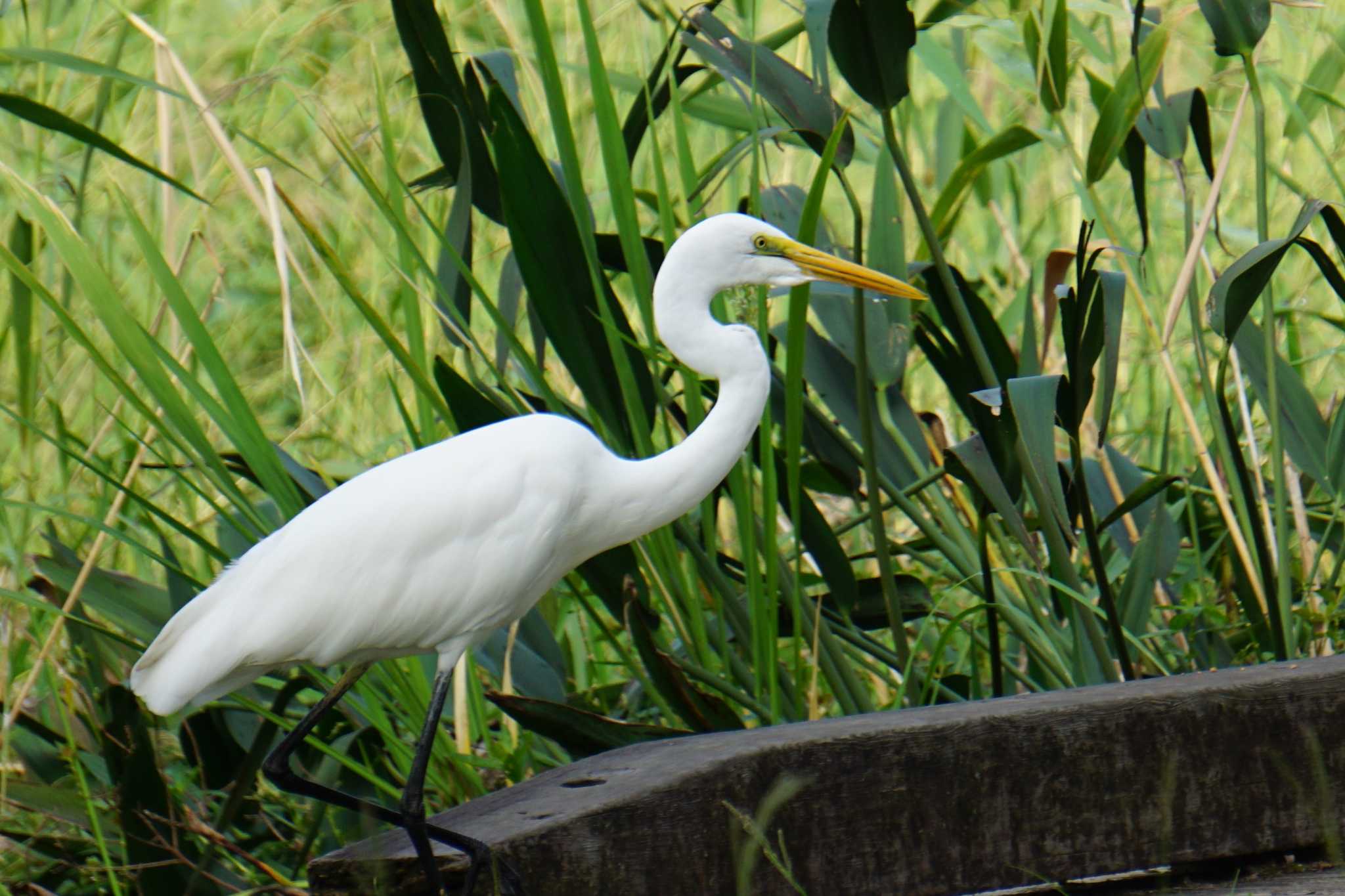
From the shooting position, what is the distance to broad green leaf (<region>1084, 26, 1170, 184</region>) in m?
1.77

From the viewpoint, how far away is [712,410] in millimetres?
1569

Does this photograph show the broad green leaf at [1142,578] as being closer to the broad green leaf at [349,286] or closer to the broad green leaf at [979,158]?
the broad green leaf at [979,158]

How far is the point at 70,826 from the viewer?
192cm

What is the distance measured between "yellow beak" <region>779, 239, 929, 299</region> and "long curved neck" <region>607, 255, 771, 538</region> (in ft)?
0.32

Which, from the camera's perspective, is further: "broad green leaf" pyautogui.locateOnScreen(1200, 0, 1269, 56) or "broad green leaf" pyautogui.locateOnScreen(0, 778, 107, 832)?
"broad green leaf" pyautogui.locateOnScreen(0, 778, 107, 832)

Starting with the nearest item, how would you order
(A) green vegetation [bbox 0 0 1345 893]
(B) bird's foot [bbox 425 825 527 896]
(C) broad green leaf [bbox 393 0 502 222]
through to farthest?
(B) bird's foot [bbox 425 825 527 896], (A) green vegetation [bbox 0 0 1345 893], (C) broad green leaf [bbox 393 0 502 222]

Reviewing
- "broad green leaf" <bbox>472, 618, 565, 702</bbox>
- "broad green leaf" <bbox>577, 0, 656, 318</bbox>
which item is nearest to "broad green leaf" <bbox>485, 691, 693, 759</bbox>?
"broad green leaf" <bbox>472, 618, 565, 702</bbox>

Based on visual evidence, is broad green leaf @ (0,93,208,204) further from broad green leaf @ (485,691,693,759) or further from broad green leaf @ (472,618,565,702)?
broad green leaf @ (472,618,565,702)

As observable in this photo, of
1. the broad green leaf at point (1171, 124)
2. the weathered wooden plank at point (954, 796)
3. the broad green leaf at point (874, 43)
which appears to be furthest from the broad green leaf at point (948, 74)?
the weathered wooden plank at point (954, 796)

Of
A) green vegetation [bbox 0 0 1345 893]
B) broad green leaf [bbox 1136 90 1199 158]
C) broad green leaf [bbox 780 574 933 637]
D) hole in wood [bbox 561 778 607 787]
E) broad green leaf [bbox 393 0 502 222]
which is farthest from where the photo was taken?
broad green leaf [bbox 780 574 933 637]

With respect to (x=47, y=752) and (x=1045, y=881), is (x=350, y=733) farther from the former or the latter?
(x=1045, y=881)

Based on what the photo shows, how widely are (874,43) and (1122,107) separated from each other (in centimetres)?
37

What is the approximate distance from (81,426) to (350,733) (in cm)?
149

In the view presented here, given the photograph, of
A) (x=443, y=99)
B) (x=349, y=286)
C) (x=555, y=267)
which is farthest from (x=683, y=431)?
(x=349, y=286)
